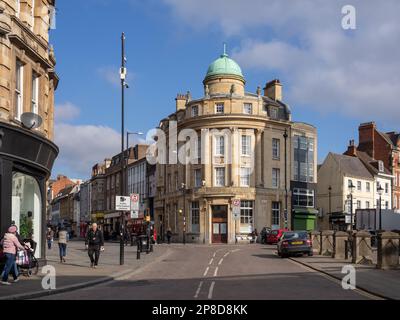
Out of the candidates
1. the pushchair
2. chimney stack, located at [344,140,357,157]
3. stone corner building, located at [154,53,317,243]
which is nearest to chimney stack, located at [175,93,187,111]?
stone corner building, located at [154,53,317,243]

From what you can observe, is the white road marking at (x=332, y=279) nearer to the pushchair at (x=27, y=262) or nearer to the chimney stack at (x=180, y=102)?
the pushchair at (x=27, y=262)

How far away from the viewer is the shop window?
20391 millimetres

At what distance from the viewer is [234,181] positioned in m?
63.3

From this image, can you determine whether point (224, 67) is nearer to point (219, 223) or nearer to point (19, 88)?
point (219, 223)

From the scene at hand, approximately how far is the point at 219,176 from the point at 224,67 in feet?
43.3

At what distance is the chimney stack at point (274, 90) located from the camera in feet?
234

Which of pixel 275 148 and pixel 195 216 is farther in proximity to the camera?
pixel 275 148

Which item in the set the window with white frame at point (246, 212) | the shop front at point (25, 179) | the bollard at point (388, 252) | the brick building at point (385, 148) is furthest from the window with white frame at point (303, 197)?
the shop front at point (25, 179)

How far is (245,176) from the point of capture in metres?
64.2

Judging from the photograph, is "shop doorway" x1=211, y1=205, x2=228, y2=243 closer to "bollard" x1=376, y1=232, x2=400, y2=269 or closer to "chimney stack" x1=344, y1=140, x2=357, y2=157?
"chimney stack" x1=344, y1=140, x2=357, y2=157

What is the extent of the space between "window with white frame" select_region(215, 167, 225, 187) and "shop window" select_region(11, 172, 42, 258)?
42.3 metres

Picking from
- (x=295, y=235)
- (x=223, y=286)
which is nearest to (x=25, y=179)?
(x=223, y=286)
